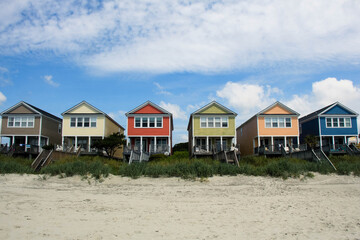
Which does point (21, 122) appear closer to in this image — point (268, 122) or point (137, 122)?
point (137, 122)

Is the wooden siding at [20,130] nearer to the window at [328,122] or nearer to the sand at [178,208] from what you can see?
the sand at [178,208]

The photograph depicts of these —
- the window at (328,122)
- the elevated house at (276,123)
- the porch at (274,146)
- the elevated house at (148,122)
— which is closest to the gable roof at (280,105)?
the elevated house at (276,123)

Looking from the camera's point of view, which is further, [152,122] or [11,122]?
[11,122]

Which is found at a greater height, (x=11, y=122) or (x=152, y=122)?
(x=11, y=122)

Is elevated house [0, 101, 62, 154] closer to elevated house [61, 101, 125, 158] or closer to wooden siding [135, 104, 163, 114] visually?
elevated house [61, 101, 125, 158]

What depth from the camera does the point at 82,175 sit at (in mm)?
16828

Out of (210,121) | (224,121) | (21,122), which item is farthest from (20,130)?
(224,121)

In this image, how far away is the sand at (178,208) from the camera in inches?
332

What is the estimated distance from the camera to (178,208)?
11156 millimetres

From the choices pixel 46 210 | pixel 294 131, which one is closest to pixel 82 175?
pixel 46 210

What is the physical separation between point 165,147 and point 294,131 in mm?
15324

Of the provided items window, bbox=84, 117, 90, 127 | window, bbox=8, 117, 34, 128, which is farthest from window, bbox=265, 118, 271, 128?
window, bbox=8, 117, 34, 128

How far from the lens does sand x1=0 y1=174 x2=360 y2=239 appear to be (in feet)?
27.7

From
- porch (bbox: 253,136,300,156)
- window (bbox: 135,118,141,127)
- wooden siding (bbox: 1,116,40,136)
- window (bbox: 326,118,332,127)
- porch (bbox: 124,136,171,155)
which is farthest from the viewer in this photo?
window (bbox: 326,118,332,127)
